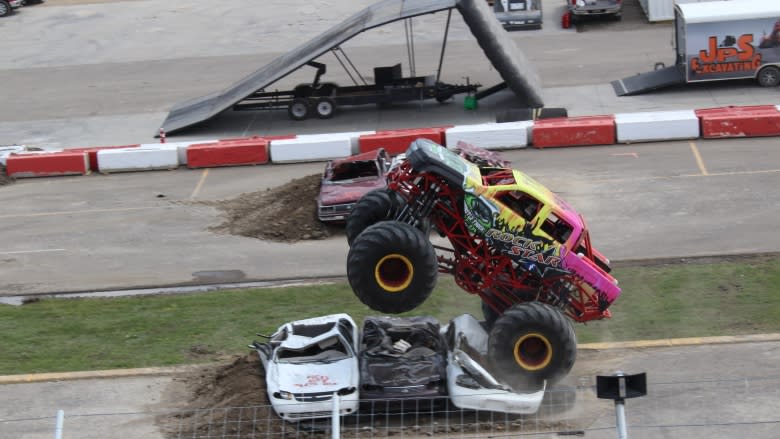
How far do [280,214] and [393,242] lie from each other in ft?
30.9

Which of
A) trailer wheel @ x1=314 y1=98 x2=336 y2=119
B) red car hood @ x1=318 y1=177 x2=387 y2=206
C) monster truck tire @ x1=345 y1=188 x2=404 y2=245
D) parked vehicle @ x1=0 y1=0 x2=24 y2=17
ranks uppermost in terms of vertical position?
parked vehicle @ x1=0 y1=0 x2=24 y2=17

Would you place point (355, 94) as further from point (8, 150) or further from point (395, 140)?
point (8, 150)

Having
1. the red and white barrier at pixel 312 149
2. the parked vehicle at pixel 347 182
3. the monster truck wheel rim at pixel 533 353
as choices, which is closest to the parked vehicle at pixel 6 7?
the red and white barrier at pixel 312 149

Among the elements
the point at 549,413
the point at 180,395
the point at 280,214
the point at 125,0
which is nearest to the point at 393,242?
the point at 549,413

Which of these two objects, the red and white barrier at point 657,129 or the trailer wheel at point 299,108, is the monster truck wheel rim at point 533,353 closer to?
the red and white barrier at point 657,129

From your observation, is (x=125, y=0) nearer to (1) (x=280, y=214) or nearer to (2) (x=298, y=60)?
(2) (x=298, y=60)

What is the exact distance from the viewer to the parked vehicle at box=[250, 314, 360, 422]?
43.5 feet

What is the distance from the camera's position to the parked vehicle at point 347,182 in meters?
21.1

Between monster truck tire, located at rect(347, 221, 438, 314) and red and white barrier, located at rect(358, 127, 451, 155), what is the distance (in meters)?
12.7

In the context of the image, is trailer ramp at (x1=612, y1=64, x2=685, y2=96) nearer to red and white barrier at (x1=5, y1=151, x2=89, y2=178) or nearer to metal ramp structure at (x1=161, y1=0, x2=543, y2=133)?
metal ramp structure at (x1=161, y1=0, x2=543, y2=133)

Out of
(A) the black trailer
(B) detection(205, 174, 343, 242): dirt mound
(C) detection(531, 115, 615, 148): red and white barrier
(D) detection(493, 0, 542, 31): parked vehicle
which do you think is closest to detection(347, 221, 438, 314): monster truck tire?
(B) detection(205, 174, 343, 242): dirt mound

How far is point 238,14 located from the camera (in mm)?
45812

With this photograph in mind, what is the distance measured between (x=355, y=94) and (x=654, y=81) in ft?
27.3

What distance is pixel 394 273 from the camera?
1355 cm
